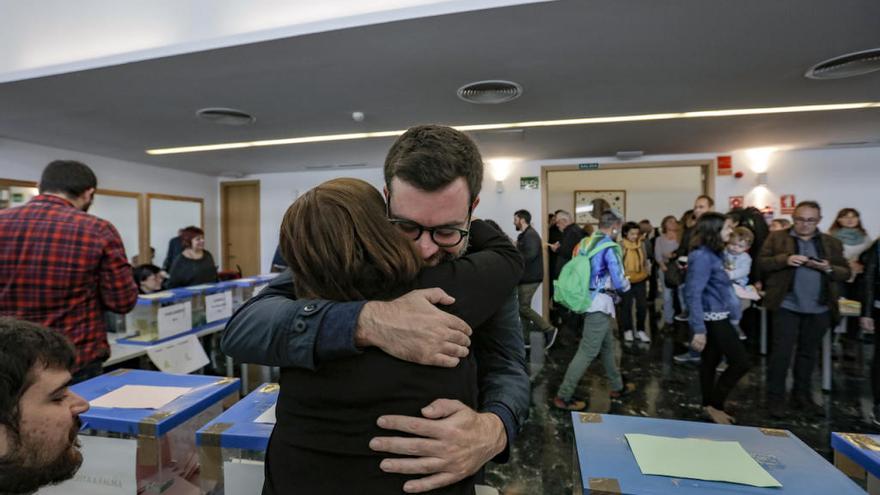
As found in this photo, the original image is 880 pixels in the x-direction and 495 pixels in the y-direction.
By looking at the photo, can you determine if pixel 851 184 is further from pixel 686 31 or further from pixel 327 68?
pixel 327 68

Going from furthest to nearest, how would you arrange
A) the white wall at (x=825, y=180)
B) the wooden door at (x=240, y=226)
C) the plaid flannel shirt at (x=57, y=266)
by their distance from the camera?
1. the wooden door at (x=240, y=226)
2. the white wall at (x=825, y=180)
3. the plaid flannel shirt at (x=57, y=266)

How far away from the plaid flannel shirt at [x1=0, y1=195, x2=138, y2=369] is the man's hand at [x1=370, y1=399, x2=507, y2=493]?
160cm

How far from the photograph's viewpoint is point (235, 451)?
837mm

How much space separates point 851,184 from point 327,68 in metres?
6.39

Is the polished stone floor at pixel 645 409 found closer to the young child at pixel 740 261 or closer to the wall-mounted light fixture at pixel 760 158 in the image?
the young child at pixel 740 261

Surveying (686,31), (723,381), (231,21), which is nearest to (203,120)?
(231,21)

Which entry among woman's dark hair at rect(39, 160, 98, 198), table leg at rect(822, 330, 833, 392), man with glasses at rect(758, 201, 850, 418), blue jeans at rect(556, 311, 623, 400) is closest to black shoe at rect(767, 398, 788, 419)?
man with glasses at rect(758, 201, 850, 418)

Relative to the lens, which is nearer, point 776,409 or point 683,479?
point 683,479

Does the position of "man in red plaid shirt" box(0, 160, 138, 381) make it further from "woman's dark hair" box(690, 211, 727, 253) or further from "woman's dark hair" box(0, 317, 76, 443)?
"woman's dark hair" box(690, 211, 727, 253)

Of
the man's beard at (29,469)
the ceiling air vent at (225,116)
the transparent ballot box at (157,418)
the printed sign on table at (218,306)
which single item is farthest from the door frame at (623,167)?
the man's beard at (29,469)

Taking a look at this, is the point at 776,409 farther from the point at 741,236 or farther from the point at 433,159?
the point at 433,159

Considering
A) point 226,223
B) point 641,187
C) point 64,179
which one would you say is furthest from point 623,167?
point 226,223

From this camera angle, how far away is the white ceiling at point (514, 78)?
6.08ft

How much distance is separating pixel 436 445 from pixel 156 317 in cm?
255
